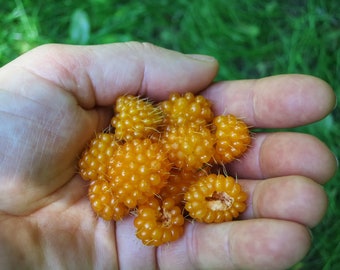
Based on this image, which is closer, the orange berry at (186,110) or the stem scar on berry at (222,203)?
the stem scar on berry at (222,203)

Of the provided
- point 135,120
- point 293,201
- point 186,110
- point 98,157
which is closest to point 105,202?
point 98,157

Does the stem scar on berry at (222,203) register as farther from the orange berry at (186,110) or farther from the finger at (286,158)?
the orange berry at (186,110)

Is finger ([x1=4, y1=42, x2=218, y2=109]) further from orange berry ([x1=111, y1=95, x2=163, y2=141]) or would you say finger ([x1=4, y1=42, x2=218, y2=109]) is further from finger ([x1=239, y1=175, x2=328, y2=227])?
finger ([x1=239, y1=175, x2=328, y2=227])

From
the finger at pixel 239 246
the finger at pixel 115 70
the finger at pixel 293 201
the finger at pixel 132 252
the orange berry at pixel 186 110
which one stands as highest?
the finger at pixel 115 70

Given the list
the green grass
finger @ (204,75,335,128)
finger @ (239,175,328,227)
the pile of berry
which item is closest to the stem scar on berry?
the pile of berry

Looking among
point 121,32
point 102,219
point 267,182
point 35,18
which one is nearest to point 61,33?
point 35,18

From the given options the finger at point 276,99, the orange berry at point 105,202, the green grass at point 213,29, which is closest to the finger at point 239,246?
the orange berry at point 105,202

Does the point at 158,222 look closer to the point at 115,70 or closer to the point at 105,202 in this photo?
the point at 105,202
